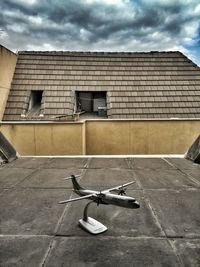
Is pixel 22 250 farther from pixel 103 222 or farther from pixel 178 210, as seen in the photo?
pixel 178 210

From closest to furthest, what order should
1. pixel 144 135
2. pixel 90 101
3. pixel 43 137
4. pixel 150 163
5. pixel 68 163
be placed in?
pixel 150 163, pixel 68 163, pixel 43 137, pixel 144 135, pixel 90 101

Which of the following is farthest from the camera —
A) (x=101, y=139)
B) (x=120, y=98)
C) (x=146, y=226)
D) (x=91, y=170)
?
(x=120, y=98)

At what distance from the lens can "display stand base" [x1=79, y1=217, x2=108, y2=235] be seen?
2793 millimetres

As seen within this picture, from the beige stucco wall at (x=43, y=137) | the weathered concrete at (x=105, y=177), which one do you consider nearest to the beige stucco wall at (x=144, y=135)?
the beige stucco wall at (x=43, y=137)

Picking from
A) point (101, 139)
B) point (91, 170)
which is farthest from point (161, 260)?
point (101, 139)

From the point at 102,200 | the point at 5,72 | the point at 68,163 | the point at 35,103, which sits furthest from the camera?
the point at 35,103

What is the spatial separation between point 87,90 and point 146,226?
36.4ft

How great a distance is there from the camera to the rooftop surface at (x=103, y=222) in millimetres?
2379

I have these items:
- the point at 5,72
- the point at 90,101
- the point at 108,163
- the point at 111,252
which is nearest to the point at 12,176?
the point at 108,163

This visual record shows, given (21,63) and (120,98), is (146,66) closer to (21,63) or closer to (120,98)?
(120,98)

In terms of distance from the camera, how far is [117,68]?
583 inches

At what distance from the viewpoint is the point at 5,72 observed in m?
12.5

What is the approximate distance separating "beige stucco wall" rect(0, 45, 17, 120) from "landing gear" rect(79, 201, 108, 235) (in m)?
10.3

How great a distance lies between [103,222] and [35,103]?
1139 cm
